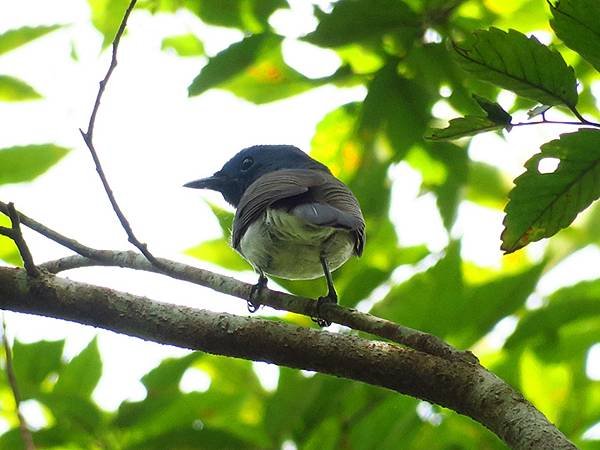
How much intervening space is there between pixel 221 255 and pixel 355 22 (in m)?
1.35

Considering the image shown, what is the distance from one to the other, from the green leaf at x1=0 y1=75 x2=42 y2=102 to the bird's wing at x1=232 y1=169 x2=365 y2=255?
1.01 metres

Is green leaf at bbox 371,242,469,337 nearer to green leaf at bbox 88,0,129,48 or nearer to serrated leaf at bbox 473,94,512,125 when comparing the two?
serrated leaf at bbox 473,94,512,125

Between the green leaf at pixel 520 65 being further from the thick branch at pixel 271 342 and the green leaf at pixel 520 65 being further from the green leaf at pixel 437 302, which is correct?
the green leaf at pixel 437 302

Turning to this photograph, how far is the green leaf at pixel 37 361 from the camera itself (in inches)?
119

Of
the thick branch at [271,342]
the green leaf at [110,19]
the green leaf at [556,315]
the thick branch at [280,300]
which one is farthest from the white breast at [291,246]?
the thick branch at [271,342]

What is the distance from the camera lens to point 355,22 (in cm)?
278

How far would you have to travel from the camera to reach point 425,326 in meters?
2.88

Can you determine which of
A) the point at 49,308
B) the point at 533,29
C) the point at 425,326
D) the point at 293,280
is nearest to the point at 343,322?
the point at 425,326

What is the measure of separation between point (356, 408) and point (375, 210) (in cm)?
75

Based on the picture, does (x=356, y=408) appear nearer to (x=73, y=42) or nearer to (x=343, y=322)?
(x=343, y=322)

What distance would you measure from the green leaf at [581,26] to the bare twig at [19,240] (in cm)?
141

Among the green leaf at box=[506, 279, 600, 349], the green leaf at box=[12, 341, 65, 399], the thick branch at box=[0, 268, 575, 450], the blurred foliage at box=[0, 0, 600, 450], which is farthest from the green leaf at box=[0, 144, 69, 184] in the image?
the green leaf at box=[506, 279, 600, 349]

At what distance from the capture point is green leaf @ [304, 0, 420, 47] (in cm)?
277

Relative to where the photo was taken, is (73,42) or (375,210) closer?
(375,210)
